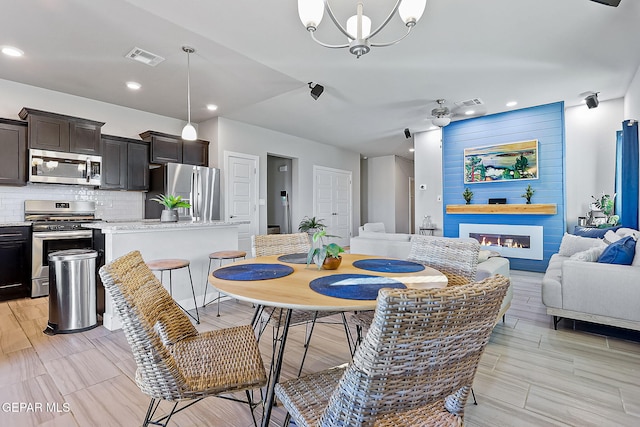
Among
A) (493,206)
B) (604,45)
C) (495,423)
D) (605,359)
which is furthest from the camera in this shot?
(493,206)

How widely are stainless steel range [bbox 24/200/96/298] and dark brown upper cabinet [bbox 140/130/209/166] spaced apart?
123 centimetres

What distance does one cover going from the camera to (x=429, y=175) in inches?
256

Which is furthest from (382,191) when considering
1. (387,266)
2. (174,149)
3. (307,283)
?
(307,283)

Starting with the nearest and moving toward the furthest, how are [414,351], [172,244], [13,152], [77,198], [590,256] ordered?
[414,351]
[590,256]
[172,244]
[13,152]
[77,198]

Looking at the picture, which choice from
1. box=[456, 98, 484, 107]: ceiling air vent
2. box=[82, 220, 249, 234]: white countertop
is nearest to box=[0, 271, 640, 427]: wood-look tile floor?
box=[82, 220, 249, 234]: white countertop

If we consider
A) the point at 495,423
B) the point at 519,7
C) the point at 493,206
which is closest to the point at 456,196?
the point at 493,206

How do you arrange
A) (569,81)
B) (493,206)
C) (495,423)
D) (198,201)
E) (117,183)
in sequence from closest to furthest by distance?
(495,423) < (569,81) < (117,183) < (198,201) < (493,206)

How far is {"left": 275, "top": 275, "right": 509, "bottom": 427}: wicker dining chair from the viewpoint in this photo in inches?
24.9

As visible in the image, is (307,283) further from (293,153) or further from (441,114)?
(293,153)

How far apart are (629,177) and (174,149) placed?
6435mm

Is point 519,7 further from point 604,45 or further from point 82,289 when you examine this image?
point 82,289

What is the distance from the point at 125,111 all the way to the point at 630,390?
6.37 meters

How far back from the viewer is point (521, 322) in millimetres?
2926

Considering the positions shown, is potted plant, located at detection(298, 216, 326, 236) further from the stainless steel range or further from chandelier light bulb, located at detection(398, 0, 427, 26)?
chandelier light bulb, located at detection(398, 0, 427, 26)
